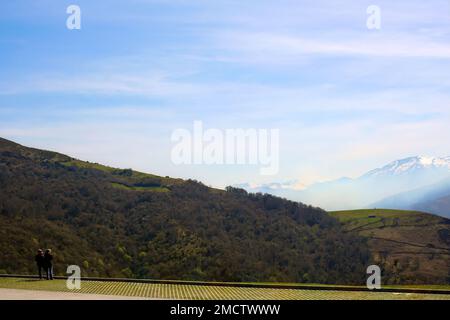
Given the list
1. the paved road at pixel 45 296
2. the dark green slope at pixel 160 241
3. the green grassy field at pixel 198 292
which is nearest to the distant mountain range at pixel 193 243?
the dark green slope at pixel 160 241

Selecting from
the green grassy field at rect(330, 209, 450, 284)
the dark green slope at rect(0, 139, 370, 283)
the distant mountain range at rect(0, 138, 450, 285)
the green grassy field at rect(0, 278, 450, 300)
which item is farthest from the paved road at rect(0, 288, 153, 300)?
the green grassy field at rect(330, 209, 450, 284)

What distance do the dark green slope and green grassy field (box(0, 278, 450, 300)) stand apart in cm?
6802

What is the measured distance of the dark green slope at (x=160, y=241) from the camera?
125625 mm

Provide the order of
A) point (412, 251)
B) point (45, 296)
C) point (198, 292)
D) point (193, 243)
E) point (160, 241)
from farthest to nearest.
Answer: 1. point (412, 251)
2. point (160, 241)
3. point (193, 243)
4. point (198, 292)
5. point (45, 296)

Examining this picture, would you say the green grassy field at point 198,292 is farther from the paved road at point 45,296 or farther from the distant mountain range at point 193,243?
the distant mountain range at point 193,243

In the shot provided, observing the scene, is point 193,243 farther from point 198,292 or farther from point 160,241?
point 198,292

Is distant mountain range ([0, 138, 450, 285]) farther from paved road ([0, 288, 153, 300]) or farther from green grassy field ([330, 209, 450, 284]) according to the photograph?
paved road ([0, 288, 153, 300])

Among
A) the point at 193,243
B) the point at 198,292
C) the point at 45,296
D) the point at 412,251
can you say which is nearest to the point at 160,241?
the point at 193,243

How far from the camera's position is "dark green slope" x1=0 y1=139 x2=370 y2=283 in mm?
125625

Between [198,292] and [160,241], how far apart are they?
13523 centimetres

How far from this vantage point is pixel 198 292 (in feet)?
88.0

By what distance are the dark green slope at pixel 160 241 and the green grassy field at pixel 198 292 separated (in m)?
68.0
